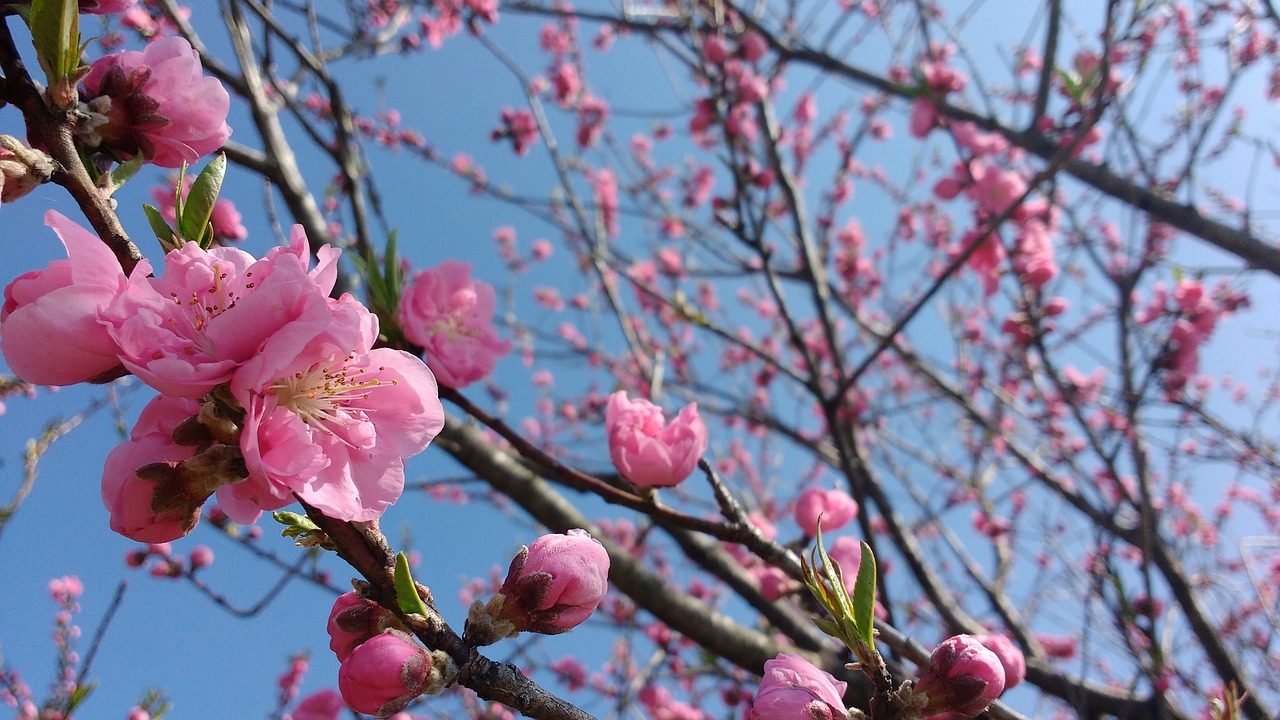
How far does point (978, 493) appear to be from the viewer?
13.5 feet

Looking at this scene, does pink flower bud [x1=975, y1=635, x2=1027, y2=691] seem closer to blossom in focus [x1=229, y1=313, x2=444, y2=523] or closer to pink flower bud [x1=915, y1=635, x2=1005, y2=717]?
pink flower bud [x1=915, y1=635, x2=1005, y2=717]

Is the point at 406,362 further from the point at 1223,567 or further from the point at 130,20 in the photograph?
the point at 1223,567

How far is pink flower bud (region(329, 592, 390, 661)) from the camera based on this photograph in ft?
2.61

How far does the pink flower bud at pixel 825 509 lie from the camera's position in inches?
69.3

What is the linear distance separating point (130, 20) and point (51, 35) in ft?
9.49

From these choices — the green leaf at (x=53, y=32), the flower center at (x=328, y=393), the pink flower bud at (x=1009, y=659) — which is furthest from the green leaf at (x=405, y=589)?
the pink flower bud at (x=1009, y=659)

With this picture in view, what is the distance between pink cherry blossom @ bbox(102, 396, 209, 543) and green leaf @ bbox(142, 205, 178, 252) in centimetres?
23

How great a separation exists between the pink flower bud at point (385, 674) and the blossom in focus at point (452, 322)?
2.24ft

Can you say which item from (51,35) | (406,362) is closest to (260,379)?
(406,362)

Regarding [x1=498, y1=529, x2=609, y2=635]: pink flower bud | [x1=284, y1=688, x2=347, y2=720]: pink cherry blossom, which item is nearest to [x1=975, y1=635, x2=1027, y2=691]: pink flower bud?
[x1=498, y1=529, x2=609, y2=635]: pink flower bud

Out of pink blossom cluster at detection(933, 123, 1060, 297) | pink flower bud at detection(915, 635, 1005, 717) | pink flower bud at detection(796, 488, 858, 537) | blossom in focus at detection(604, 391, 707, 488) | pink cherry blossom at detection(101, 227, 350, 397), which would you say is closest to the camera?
pink cherry blossom at detection(101, 227, 350, 397)

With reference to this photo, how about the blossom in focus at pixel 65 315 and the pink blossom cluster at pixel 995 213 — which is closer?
the blossom in focus at pixel 65 315

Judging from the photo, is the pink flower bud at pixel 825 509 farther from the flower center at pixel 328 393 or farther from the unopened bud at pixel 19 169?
the unopened bud at pixel 19 169

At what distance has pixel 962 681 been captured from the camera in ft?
2.82
